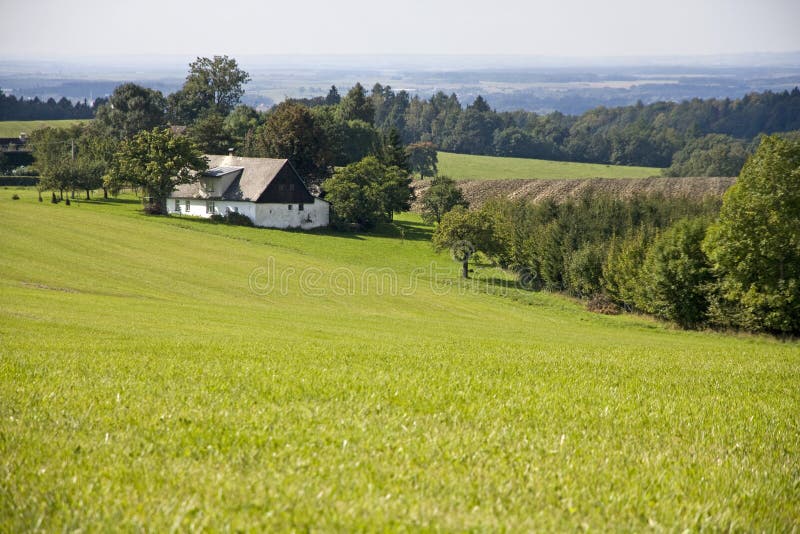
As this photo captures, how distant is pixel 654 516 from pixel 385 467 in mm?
2586

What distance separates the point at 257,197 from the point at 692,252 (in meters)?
51.7

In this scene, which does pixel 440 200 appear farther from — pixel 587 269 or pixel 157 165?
pixel 587 269

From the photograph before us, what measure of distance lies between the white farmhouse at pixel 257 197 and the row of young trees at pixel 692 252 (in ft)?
89.9

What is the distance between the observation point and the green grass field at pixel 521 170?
472 ft

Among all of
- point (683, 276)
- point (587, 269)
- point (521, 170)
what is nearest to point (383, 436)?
point (683, 276)

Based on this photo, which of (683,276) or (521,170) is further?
(521,170)

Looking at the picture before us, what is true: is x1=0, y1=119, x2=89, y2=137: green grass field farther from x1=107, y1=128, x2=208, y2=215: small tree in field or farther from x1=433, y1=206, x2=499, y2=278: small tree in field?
x1=433, y1=206, x2=499, y2=278: small tree in field

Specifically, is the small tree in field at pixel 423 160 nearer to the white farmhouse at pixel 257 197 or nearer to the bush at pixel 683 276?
the white farmhouse at pixel 257 197

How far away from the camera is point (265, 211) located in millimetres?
84375

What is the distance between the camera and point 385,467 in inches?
283

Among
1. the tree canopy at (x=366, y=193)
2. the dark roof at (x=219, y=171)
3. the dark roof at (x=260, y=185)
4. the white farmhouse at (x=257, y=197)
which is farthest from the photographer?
the tree canopy at (x=366, y=193)

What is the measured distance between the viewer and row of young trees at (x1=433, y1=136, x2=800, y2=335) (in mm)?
41656

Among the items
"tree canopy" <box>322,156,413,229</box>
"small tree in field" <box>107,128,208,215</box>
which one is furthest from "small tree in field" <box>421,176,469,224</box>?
"small tree in field" <box>107,128,208,215</box>

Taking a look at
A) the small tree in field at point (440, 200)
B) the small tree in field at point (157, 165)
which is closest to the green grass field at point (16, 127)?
the small tree in field at point (157, 165)
